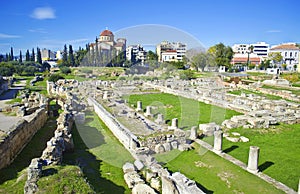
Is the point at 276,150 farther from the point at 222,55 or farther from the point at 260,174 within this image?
the point at 222,55

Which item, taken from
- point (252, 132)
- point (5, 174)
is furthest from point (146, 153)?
point (252, 132)

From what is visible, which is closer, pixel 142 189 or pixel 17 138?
pixel 142 189

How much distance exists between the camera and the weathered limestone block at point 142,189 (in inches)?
320

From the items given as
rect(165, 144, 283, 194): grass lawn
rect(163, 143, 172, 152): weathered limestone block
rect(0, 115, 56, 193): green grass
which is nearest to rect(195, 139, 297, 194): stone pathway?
rect(165, 144, 283, 194): grass lawn

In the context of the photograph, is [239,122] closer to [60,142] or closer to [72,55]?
[60,142]

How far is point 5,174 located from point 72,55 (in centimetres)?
7117

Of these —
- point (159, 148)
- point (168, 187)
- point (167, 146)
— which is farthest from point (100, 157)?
point (168, 187)

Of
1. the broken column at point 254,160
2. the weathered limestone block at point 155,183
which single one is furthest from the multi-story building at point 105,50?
the weathered limestone block at point 155,183

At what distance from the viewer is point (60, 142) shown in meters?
11.4

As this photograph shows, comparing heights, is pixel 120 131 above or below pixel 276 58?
below

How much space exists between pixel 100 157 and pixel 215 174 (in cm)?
520

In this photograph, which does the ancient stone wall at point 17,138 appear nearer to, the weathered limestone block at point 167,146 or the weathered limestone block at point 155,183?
the weathered limestone block at point 155,183

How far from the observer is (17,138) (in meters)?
12.1

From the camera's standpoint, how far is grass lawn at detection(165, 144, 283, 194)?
8.77 meters
